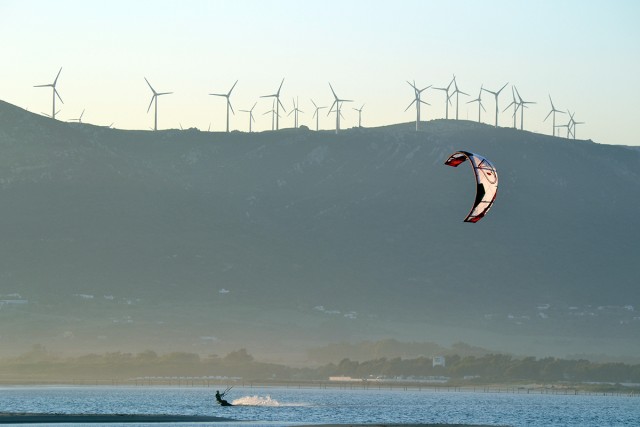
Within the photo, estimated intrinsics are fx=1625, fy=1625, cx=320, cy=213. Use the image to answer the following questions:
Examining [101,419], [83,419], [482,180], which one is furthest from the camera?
[101,419]

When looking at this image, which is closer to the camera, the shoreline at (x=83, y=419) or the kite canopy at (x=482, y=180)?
the kite canopy at (x=482, y=180)

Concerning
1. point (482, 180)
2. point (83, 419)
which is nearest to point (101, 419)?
point (83, 419)

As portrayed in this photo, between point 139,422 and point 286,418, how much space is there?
24508mm

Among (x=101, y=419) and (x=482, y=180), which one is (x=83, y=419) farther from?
(x=482, y=180)

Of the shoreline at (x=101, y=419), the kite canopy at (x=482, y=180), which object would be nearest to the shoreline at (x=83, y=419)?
the shoreline at (x=101, y=419)

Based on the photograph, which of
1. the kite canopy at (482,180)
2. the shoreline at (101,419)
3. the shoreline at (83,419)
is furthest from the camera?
the shoreline at (83,419)

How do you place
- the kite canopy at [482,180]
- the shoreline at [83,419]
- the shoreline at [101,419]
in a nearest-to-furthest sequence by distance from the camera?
the kite canopy at [482,180] < the shoreline at [101,419] < the shoreline at [83,419]

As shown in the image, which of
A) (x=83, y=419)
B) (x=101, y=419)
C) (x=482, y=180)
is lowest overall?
(x=83, y=419)

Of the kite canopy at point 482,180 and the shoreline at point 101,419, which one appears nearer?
the kite canopy at point 482,180

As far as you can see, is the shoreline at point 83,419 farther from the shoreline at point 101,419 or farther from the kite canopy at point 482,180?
the kite canopy at point 482,180

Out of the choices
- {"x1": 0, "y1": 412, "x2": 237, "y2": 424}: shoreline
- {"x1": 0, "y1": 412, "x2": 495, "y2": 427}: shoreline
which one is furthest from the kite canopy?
{"x1": 0, "y1": 412, "x2": 237, "y2": 424}: shoreline

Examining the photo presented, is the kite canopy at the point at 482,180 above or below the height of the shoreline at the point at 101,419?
above

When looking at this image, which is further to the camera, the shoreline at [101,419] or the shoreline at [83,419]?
the shoreline at [83,419]

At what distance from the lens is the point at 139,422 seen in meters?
167
